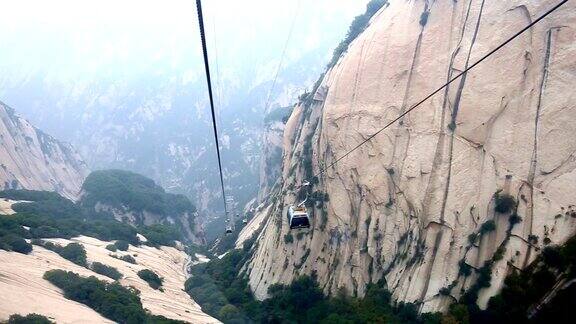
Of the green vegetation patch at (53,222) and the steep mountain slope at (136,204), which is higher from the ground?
the steep mountain slope at (136,204)

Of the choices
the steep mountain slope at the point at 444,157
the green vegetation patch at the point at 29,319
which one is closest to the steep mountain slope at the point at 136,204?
the steep mountain slope at the point at 444,157

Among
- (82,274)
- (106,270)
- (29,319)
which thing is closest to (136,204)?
(106,270)

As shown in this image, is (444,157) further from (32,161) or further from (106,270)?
(32,161)

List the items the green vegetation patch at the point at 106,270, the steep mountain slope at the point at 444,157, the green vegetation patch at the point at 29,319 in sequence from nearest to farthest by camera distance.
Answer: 1. the green vegetation patch at the point at 29,319
2. the steep mountain slope at the point at 444,157
3. the green vegetation patch at the point at 106,270

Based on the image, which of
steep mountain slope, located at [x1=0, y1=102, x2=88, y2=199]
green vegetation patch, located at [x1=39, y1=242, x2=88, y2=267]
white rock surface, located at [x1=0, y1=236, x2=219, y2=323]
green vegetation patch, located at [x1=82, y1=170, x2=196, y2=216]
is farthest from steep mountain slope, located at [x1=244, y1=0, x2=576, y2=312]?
steep mountain slope, located at [x1=0, y1=102, x2=88, y2=199]

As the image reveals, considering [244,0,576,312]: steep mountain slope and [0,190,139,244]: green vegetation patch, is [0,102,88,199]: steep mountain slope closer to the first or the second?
[0,190,139,244]: green vegetation patch

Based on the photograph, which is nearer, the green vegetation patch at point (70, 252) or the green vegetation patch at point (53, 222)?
the green vegetation patch at point (70, 252)

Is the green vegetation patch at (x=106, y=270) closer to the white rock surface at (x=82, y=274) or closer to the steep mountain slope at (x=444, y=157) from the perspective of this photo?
the white rock surface at (x=82, y=274)
